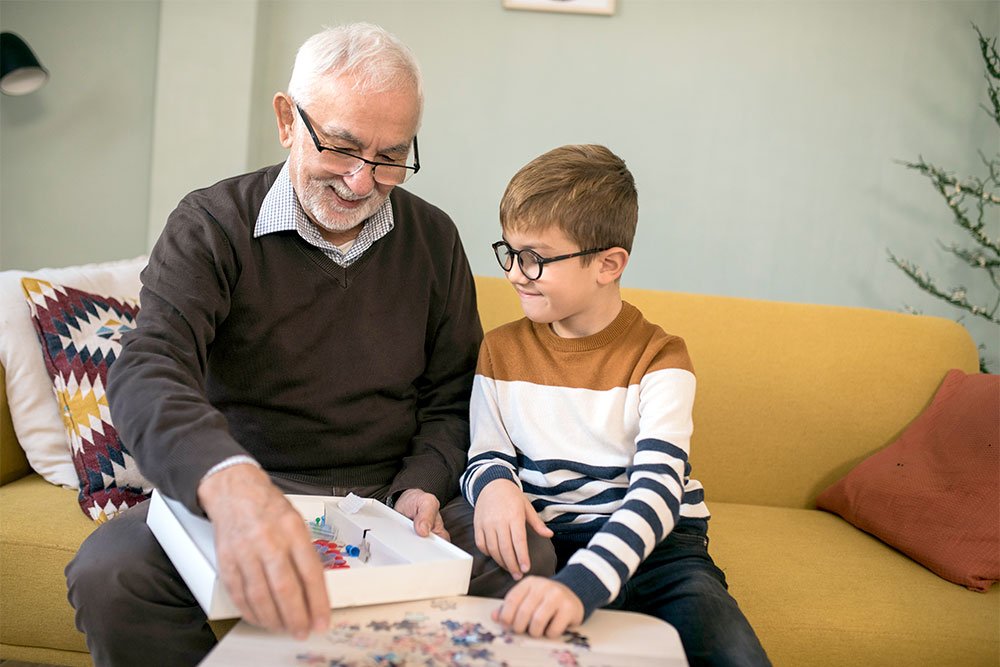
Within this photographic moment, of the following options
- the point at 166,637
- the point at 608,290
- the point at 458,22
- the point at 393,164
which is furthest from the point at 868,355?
the point at 458,22

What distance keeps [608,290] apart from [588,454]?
1.06 feet

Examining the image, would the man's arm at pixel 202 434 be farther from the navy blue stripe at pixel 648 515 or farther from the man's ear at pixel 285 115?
the navy blue stripe at pixel 648 515

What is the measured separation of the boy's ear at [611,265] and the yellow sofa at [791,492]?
71 centimetres

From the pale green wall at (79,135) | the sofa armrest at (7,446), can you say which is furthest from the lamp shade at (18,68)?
the sofa armrest at (7,446)

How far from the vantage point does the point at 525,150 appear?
3914 millimetres

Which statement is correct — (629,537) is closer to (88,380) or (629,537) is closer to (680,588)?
(680,588)

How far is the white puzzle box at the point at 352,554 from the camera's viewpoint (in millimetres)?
1208

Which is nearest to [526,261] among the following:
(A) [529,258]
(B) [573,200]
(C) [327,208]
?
(A) [529,258]

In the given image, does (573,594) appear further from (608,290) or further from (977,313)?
(977,313)

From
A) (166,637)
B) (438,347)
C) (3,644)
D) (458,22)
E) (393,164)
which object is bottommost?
(3,644)

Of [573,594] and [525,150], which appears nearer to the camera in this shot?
[573,594]

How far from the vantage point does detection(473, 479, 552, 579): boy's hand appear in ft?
5.13

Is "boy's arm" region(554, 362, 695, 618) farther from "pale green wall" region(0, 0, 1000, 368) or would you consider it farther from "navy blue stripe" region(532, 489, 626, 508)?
"pale green wall" region(0, 0, 1000, 368)

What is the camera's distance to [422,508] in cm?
170
